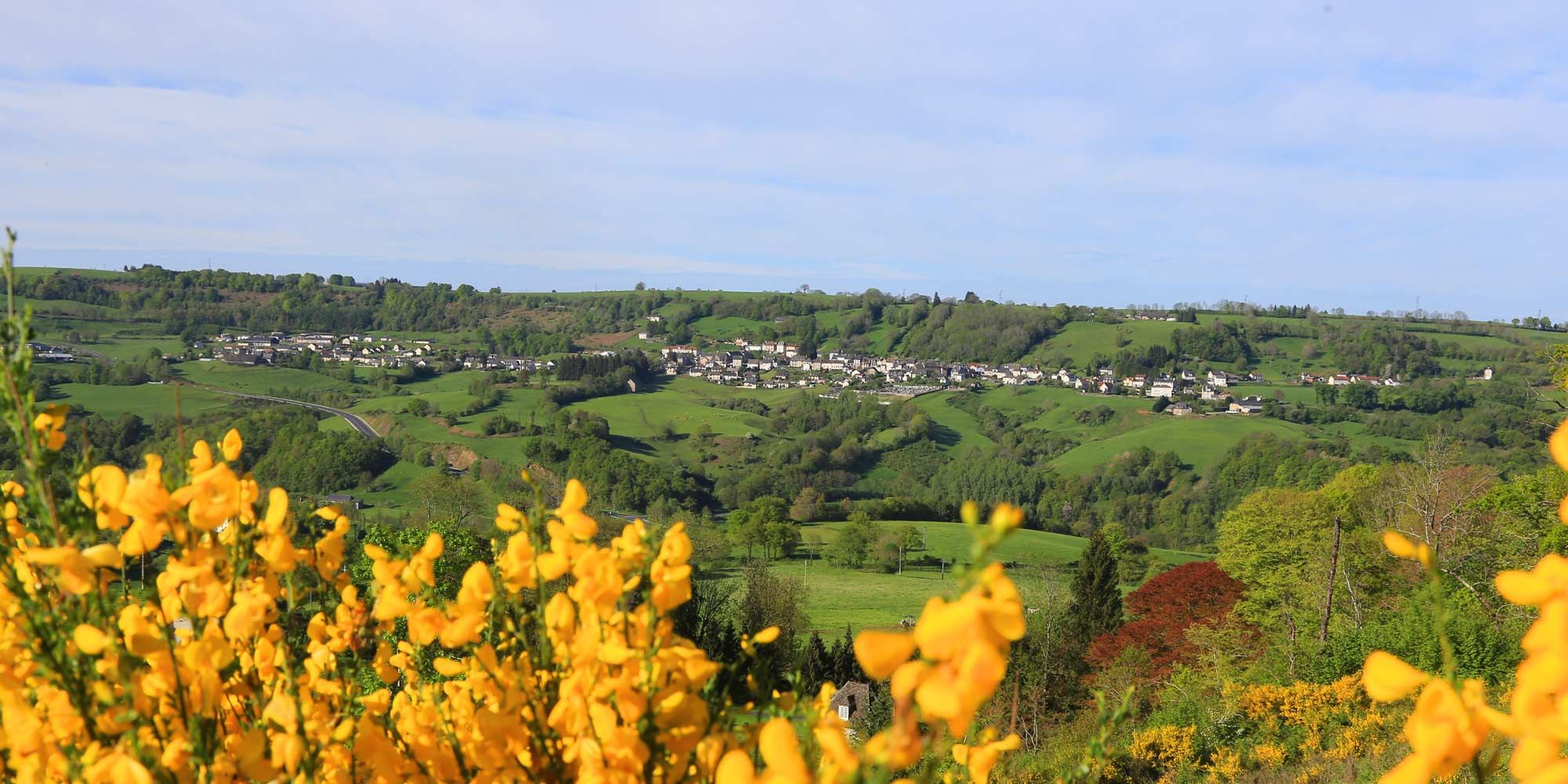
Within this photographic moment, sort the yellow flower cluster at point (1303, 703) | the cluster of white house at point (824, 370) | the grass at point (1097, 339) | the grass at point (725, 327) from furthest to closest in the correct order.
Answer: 1. the grass at point (725, 327)
2. the grass at point (1097, 339)
3. the cluster of white house at point (824, 370)
4. the yellow flower cluster at point (1303, 703)

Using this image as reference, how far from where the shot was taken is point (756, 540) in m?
68.4

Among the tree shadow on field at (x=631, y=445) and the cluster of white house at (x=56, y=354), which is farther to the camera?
the cluster of white house at (x=56, y=354)

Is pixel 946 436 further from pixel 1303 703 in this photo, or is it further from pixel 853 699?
pixel 1303 703

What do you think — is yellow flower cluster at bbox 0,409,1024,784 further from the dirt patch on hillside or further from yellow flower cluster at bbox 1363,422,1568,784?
the dirt patch on hillside

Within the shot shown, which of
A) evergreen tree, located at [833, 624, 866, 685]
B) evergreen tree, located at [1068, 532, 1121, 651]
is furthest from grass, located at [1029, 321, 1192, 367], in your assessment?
evergreen tree, located at [833, 624, 866, 685]

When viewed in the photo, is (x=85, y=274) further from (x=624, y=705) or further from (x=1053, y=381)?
(x=624, y=705)

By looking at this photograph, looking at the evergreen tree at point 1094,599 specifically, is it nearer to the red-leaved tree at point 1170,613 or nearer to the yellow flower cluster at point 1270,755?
the red-leaved tree at point 1170,613

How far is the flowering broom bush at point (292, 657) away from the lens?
5.87ft

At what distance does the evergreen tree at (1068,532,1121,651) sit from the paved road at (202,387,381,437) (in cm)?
7579

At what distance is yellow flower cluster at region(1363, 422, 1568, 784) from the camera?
1.11 m

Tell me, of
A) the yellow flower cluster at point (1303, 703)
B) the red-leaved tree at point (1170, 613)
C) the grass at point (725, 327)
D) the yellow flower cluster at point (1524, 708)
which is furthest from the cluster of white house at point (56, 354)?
the yellow flower cluster at point (1524, 708)

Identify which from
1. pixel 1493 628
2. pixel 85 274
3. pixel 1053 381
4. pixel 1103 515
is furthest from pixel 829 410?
pixel 85 274

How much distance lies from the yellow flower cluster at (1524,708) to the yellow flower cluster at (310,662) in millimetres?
729

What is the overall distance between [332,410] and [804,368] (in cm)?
7454
